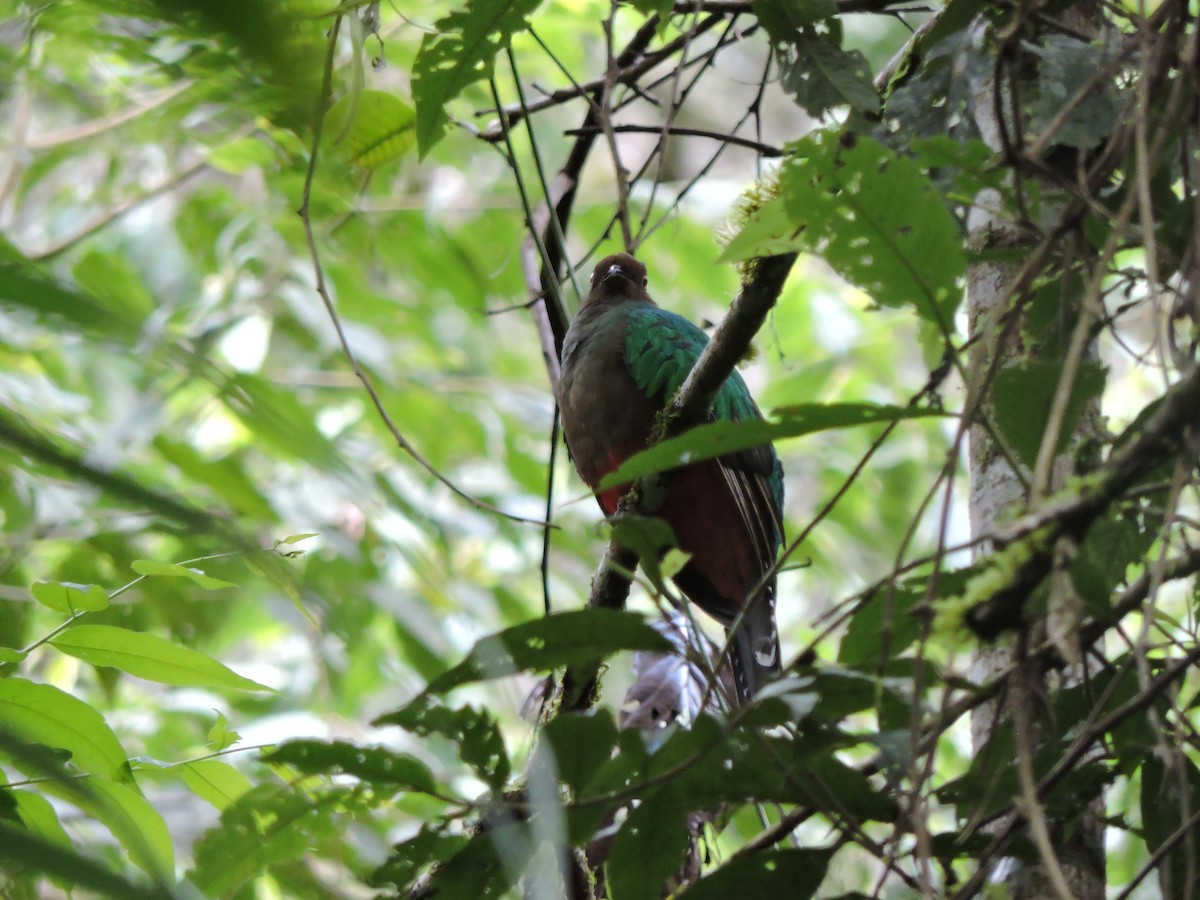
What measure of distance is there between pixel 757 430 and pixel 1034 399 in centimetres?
35

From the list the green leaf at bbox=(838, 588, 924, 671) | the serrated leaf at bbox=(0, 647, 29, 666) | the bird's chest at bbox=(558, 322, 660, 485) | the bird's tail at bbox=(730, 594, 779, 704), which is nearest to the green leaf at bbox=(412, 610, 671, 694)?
the green leaf at bbox=(838, 588, 924, 671)

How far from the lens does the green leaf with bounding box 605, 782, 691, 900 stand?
1.30 m

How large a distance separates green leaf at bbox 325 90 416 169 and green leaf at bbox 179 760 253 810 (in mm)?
1613

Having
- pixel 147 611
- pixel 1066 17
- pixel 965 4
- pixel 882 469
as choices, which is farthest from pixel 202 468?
pixel 882 469

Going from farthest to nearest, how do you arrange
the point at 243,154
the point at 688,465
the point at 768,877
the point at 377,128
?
the point at 243,154 → the point at 688,465 → the point at 377,128 → the point at 768,877

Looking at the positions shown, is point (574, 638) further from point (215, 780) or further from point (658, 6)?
point (658, 6)

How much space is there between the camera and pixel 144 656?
5.74 feet

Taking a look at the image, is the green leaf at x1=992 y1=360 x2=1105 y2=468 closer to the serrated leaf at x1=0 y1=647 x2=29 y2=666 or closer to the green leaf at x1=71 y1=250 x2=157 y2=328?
the serrated leaf at x1=0 y1=647 x2=29 y2=666

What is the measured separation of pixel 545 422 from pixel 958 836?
4045 mm

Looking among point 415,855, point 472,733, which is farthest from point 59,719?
point 472,733

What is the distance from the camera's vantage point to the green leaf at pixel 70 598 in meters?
1.68

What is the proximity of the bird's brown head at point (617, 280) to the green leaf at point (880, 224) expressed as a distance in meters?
2.84

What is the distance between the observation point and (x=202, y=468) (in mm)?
2773

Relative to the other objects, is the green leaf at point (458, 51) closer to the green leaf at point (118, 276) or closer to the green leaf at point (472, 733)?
the green leaf at point (472, 733)
